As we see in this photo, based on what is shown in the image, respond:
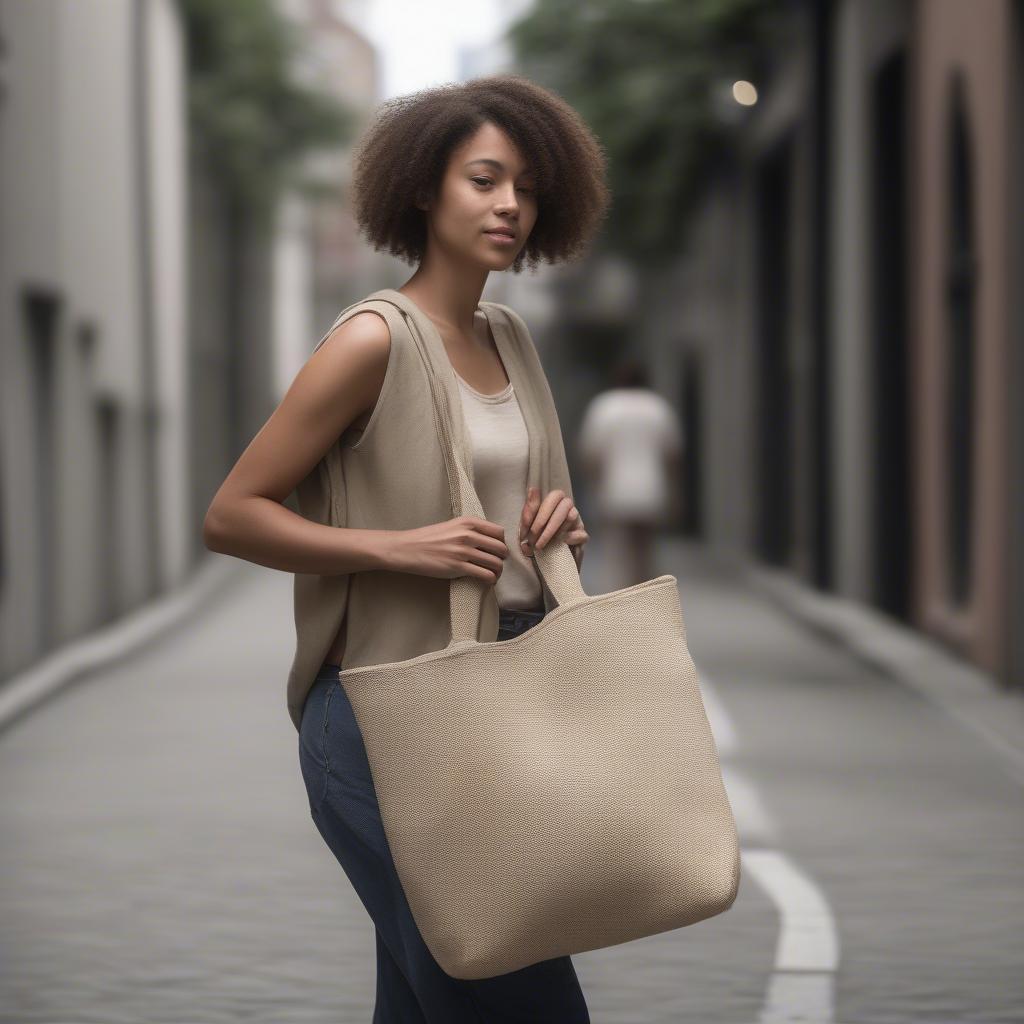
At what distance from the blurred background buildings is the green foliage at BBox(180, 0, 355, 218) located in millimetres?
44

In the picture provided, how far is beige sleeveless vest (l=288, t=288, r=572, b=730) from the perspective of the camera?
10.1 ft

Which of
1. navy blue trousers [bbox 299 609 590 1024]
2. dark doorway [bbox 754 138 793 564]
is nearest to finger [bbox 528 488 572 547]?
navy blue trousers [bbox 299 609 590 1024]

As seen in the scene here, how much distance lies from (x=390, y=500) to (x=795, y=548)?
20277 mm

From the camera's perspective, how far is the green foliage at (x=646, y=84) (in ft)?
77.2

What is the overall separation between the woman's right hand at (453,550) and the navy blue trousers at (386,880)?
0.17 metres

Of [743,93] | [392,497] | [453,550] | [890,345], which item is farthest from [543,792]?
[743,93]

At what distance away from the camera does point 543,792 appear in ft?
9.41

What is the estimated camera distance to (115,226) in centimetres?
1845

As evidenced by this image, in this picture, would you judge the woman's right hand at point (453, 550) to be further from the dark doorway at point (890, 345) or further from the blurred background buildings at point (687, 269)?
the dark doorway at point (890, 345)

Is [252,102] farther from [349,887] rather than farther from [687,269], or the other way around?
[349,887]

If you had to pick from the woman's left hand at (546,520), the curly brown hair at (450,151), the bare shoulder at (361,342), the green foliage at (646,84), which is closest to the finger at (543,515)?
the woman's left hand at (546,520)

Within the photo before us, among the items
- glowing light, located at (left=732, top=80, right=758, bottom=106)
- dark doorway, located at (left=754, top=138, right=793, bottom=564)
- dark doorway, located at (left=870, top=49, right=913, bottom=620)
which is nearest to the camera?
dark doorway, located at (left=870, top=49, right=913, bottom=620)

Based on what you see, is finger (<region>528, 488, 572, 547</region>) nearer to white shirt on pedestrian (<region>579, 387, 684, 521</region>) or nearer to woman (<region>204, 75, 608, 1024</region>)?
woman (<region>204, 75, 608, 1024</region>)

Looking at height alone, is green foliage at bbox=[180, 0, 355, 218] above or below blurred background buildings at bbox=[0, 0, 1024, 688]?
above
